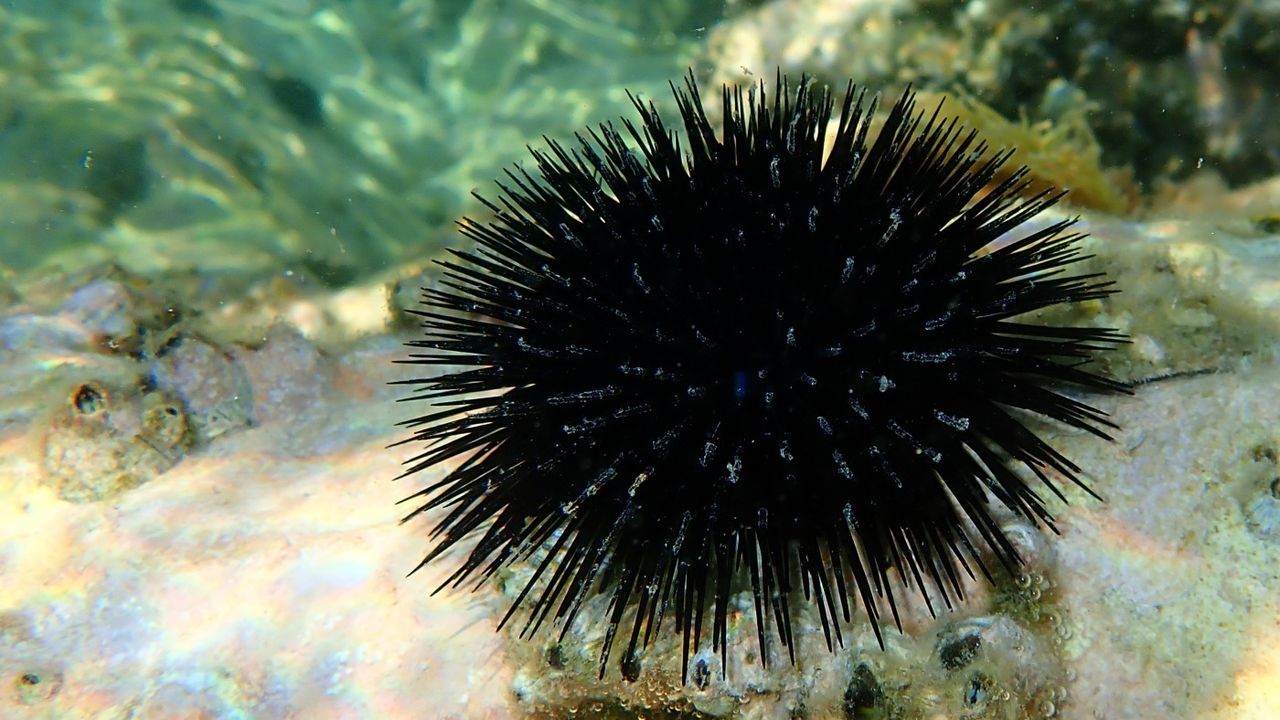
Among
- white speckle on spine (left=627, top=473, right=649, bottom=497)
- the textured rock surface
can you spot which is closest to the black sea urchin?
white speckle on spine (left=627, top=473, right=649, bottom=497)

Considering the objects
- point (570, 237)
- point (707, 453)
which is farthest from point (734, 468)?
point (570, 237)

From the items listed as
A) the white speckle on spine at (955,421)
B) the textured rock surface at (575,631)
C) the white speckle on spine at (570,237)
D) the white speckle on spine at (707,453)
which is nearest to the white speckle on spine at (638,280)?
the white speckle on spine at (570,237)

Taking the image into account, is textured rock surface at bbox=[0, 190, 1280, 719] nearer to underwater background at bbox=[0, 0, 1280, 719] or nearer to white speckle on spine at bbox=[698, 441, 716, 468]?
underwater background at bbox=[0, 0, 1280, 719]

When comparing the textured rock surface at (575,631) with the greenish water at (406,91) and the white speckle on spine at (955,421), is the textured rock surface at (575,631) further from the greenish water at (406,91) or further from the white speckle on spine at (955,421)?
the greenish water at (406,91)

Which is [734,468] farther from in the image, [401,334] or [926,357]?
[401,334]

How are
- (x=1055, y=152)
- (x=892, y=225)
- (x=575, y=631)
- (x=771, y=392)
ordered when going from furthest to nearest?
(x=1055, y=152), (x=575, y=631), (x=892, y=225), (x=771, y=392)

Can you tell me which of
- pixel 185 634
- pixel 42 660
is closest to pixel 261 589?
pixel 185 634
